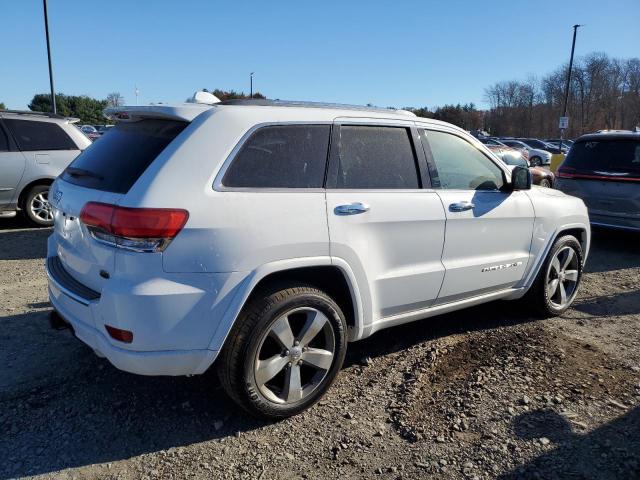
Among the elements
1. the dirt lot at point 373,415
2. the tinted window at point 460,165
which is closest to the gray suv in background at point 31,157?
the dirt lot at point 373,415

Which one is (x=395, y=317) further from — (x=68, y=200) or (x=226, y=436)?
(x=68, y=200)

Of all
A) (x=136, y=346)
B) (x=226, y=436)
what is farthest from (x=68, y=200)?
(x=226, y=436)

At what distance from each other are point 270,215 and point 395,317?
126 cm

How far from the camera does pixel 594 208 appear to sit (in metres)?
7.76

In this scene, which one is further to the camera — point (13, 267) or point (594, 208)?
point (594, 208)

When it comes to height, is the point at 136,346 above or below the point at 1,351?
above

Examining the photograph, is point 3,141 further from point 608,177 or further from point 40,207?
point 608,177

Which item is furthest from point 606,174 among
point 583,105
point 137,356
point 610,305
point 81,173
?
point 583,105

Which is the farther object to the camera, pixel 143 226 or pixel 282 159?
pixel 282 159

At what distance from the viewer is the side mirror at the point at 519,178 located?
13.4 feet

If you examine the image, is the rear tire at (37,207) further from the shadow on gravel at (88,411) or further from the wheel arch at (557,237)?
the wheel arch at (557,237)

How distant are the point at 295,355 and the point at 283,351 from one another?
0.26 ft

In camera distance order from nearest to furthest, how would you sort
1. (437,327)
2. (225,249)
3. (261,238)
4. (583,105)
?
1. (225,249)
2. (261,238)
3. (437,327)
4. (583,105)

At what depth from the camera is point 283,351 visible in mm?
2959
